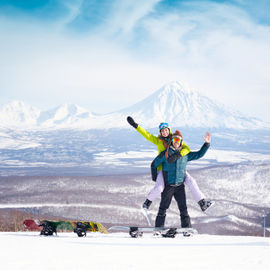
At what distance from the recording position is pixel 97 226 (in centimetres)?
848

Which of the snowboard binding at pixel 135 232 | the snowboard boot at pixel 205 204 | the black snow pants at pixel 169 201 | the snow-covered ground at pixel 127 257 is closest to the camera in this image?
the snow-covered ground at pixel 127 257

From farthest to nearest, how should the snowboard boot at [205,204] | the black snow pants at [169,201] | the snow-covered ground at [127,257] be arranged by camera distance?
the black snow pants at [169,201] < the snowboard boot at [205,204] < the snow-covered ground at [127,257]

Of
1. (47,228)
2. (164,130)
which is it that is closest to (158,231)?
(164,130)

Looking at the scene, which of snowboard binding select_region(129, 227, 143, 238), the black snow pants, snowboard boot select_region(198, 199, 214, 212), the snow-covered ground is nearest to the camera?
the snow-covered ground

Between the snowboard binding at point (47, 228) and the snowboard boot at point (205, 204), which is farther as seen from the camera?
the snowboard boot at point (205, 204)

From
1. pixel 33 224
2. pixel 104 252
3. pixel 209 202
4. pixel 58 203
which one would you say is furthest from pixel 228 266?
pixel 58 203

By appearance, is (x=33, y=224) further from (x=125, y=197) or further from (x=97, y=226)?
(x=125, y=197)

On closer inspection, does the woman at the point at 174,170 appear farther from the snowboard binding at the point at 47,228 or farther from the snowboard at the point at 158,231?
the snowboard binding at the point at 47,228

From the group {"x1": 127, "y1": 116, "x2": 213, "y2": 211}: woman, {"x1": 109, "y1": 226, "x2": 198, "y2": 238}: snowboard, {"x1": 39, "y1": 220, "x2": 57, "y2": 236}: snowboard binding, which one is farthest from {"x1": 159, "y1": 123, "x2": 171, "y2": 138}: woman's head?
{"x1": 39, "y1": 220, "x2": 57, "y2": 236}: snowboard binding

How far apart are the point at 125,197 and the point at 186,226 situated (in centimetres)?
10236

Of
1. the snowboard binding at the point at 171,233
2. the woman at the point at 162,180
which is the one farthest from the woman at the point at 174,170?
the snowboard binding at the point at 171,233

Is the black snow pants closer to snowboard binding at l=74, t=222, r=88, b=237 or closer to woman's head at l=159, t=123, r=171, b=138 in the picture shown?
woman's head at l=159, t=123, r=171, b=138

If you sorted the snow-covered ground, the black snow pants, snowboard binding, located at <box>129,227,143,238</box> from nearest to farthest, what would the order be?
the snow-covered ground
snowboard binding, located at <box>129,227,143,238</box>
the black snow pants

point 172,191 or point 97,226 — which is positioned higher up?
point 172,191
